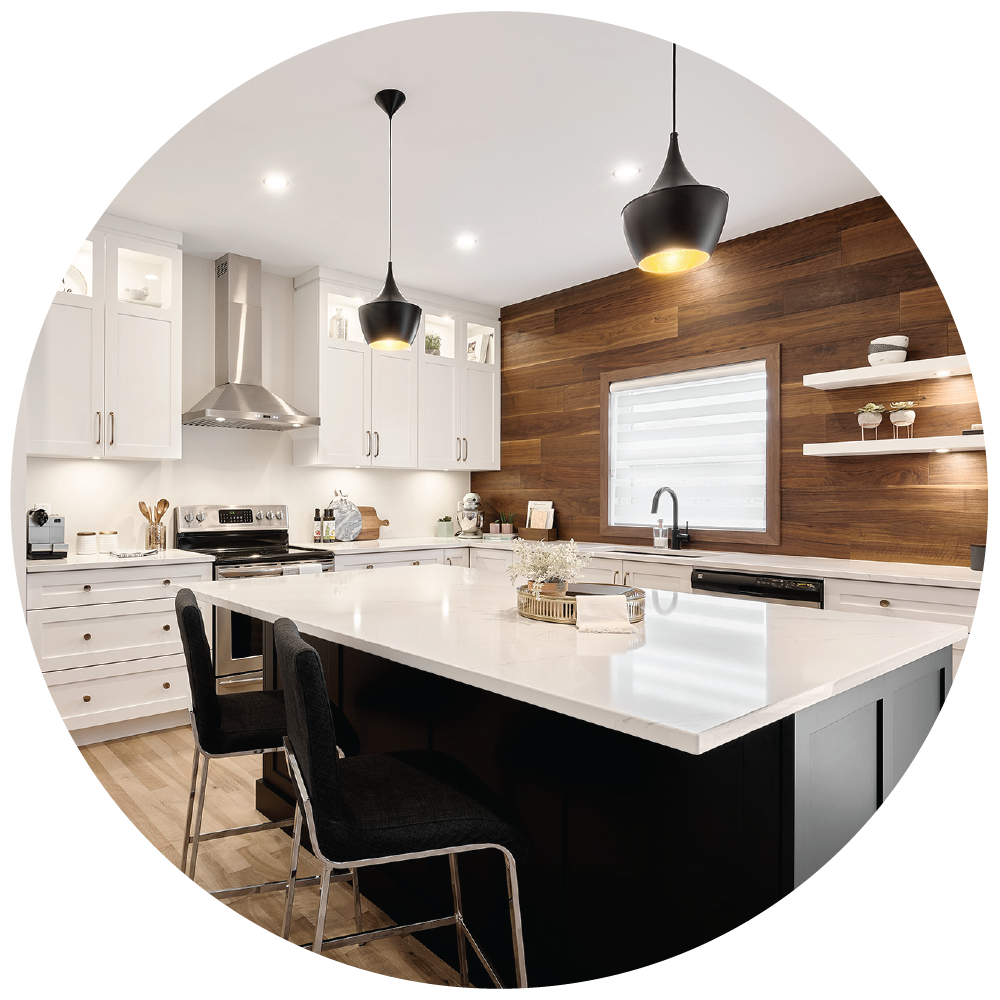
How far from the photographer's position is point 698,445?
4.49 m

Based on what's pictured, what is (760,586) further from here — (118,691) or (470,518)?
(118,691)

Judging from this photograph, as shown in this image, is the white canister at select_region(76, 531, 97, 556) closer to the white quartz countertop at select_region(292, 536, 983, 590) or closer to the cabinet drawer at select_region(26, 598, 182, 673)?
the cabinet drawer at select_region(26, 598, 182, 673)

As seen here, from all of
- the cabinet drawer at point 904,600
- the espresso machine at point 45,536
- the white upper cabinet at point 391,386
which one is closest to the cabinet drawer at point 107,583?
the espresso machine at point 45,536

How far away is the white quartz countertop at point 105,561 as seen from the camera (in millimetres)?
3424

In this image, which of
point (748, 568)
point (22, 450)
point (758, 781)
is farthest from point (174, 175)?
point (758, 781)

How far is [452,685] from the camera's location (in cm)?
190

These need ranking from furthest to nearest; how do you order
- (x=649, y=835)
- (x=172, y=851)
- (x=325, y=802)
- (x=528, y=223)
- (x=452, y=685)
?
(x=528, y=223) < (x=172, y=851) < (x=452, y=685) < (x=649, y=835) < (x=325, y=802)

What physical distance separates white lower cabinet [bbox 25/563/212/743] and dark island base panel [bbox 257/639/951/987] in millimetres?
2311

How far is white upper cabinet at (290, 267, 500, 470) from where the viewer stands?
479 cm

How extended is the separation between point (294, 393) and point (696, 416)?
2.69 meters

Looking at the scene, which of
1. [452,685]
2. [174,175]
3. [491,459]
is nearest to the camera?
[452,685]

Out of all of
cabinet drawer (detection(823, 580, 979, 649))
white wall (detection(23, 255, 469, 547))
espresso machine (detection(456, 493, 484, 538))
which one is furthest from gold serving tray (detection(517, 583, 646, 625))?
espresso machine (detection(456, 493, 484, 538))

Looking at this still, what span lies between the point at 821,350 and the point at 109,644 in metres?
3.96

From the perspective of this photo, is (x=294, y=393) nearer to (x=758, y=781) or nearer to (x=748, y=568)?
(x=748, y=568)
